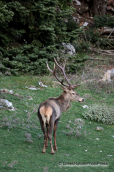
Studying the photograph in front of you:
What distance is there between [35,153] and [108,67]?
10.8m

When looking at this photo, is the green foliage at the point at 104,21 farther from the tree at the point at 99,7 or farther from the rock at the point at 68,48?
the rock at the point at 68,48

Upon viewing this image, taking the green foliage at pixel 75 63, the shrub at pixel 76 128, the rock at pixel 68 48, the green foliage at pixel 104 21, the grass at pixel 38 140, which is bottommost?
the shrub at pixel 76 128

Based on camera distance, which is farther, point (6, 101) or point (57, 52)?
point (57, 52)

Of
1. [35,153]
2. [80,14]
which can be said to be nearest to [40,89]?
[35,153]

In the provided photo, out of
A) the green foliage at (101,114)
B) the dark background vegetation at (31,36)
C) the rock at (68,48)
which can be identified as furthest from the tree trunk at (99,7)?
the green foliage at (101,114)

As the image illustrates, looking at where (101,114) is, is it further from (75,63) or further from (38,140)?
(75,63)

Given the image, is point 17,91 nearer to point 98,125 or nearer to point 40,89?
point 40,89

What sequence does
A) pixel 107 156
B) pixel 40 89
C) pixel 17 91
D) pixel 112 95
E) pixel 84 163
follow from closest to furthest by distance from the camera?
1. pixel 84 163
2. pixel 107 156
3. pixel 17 91
4. pixel 40 89
5. pixel 112 95

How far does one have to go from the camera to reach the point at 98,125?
8.34 m

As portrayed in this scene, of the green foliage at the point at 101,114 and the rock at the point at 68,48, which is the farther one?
the rock at the point at 68,48

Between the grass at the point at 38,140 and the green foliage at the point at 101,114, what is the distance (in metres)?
0.18

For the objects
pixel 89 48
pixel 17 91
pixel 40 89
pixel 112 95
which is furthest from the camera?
pixel 89 48

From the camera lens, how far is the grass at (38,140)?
4988 millimetres

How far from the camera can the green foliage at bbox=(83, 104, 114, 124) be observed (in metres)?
8.52
